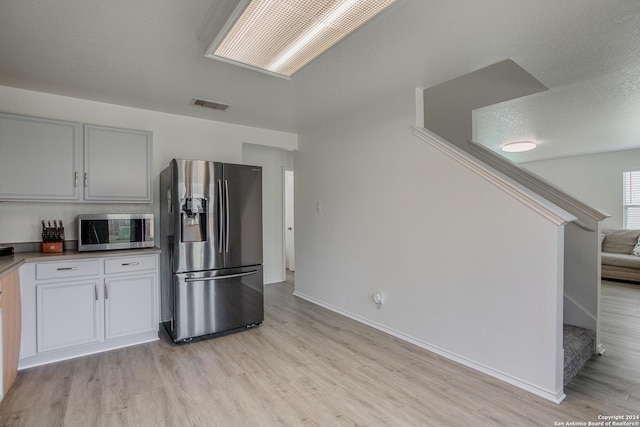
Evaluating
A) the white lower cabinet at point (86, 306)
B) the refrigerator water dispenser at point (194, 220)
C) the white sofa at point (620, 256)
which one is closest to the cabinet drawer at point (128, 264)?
the white lower cabinet at point (86, 306)

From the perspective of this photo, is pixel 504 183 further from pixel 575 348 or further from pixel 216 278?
pixel 216 278

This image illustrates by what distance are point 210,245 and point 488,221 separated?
2526 mm

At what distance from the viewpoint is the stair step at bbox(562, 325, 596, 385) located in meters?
2.28

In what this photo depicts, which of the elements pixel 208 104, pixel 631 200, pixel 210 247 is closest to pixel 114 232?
pixel 210 247

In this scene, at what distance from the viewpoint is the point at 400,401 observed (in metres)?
2.05

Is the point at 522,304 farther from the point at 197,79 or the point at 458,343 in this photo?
the point at 197,79

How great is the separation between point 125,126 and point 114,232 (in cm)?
121

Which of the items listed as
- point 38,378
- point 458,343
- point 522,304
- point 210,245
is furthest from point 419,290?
point 38,378

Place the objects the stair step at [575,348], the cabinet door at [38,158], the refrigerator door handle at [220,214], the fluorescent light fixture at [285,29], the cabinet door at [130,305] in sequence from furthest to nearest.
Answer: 1. the refrigerator door handle at [220,214]
2. the cabinet door at [130,305]
3. the cabinet door at [38,158]
4. the stair step at [575,348]
5. the fluorescent light fixture at [285,29]

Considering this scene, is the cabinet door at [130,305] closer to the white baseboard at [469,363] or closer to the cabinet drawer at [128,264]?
the cabinet drawer at [128,264]

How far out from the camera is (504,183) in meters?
2.32

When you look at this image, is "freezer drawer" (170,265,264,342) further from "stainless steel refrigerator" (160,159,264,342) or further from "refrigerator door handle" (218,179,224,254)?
"refrigerator door handle" (218,179,224,254)

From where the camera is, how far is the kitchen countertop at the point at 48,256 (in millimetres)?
2151

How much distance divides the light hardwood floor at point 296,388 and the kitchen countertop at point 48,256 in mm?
876
